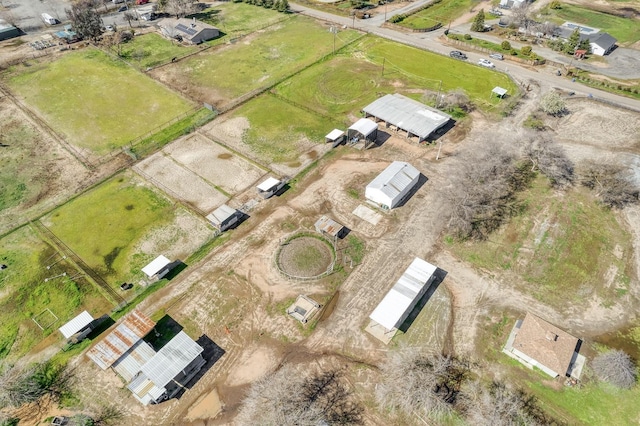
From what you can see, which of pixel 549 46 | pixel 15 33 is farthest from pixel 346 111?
pixel 15 33

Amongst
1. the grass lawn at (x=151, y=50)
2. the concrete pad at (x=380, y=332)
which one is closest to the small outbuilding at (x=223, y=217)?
the concrete pad at (x=380, y=332)

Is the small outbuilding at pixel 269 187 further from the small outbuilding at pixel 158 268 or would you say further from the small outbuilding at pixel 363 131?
the small outbuilding at pixel 158 268

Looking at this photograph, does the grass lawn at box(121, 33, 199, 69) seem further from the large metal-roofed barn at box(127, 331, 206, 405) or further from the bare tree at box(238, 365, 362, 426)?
the bare tree at box(238, 365, 362, 426)

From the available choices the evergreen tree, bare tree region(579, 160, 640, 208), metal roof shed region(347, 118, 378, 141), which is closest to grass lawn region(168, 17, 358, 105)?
metal roof shed region(347, 118, 378, 141)

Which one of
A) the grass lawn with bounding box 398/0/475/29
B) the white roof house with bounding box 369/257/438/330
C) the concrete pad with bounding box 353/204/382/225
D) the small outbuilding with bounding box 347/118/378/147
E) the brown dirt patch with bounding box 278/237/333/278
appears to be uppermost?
the grass lawn with bounding box 398/0/475/29

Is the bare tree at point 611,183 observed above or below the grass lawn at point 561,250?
above

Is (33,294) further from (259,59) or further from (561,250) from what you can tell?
(259,59)
